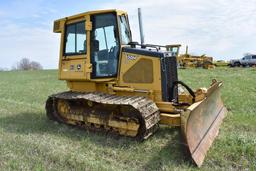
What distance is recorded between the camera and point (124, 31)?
747cm

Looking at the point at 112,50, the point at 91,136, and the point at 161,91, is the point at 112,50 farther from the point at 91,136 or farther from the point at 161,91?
the point at 91,136

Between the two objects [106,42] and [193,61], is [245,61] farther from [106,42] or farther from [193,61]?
Answer: [106,42]

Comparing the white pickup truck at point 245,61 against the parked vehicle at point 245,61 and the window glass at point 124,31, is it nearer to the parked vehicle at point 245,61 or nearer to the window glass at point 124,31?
the parked vehicle at point 245,61

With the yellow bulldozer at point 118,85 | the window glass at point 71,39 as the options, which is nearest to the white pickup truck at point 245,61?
the yellow bulldozer at point 118,85

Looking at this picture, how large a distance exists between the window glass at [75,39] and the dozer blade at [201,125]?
10.4 ft

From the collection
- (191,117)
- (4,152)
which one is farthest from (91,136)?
(191,117)

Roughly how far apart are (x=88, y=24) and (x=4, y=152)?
3394 millimetres

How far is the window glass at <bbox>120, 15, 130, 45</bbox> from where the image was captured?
7.36m

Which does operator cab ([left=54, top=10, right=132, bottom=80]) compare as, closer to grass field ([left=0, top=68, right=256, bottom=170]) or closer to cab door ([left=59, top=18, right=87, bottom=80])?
cab door ([left=59, top=18, right=87, bottom=80])

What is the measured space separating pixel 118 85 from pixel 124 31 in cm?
131

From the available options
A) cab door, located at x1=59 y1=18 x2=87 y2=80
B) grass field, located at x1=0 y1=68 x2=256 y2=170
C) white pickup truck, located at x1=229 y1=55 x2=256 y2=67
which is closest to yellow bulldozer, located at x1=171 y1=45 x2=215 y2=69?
white pickup truck, located at x1=229 y1=55 x2=256 y2=67

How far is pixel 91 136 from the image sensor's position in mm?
6797

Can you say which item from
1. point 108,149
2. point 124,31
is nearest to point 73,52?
point 124,31

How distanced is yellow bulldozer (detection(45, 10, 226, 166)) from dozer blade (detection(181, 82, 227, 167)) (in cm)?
2
